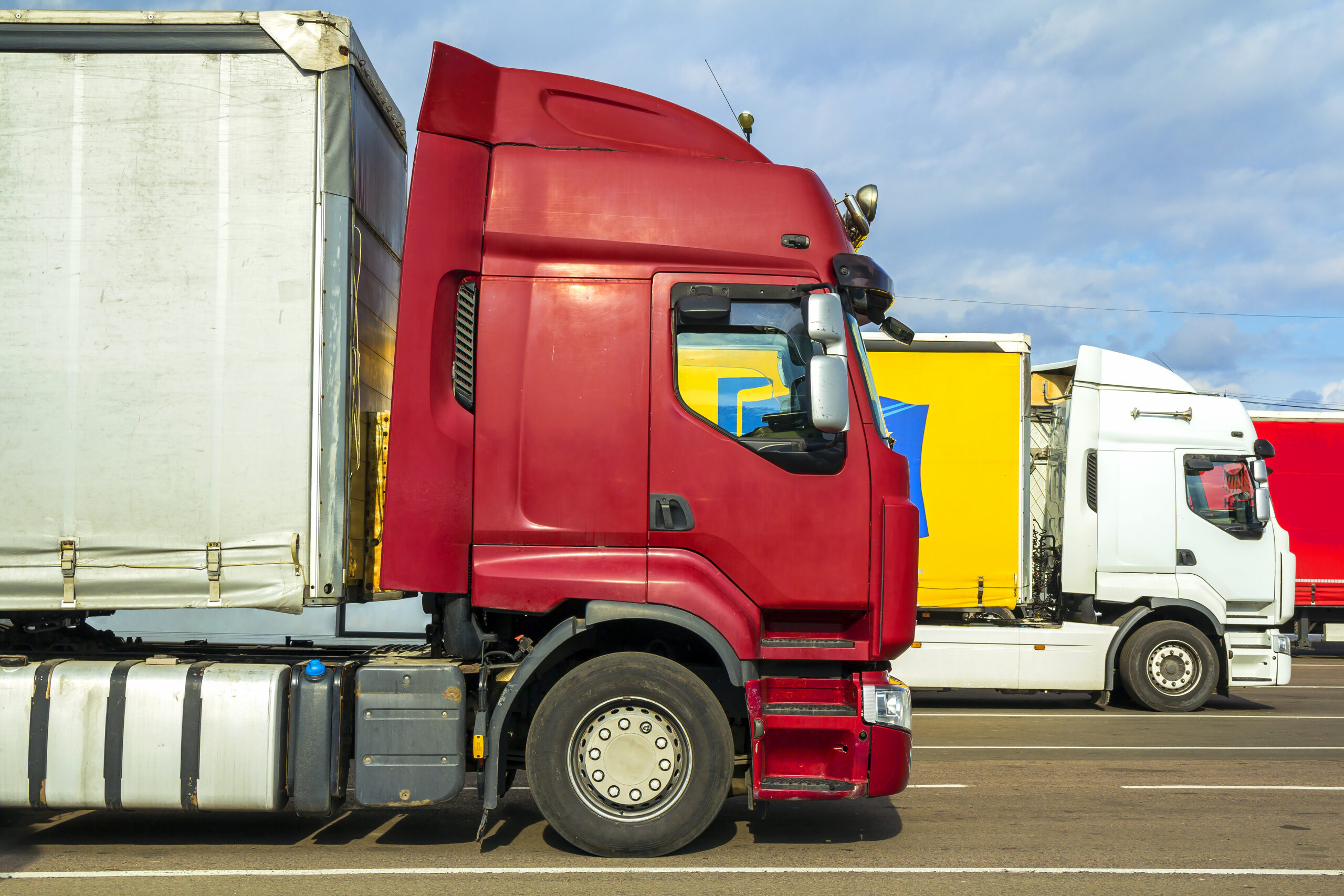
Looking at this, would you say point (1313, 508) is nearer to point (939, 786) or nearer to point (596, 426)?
point (939, 786)

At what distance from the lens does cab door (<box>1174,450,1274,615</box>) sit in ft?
35.6

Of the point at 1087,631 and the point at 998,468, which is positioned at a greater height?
the point at 998,468

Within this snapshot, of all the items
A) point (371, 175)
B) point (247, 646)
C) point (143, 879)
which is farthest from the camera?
point (247, 646)

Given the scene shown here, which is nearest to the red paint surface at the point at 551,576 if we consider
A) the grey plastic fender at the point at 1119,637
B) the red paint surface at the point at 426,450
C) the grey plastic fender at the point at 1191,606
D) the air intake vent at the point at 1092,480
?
the red paint surface at the point at 426,450

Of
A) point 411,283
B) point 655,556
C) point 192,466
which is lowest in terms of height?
point 655,556

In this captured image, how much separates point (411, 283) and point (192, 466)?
146 cm

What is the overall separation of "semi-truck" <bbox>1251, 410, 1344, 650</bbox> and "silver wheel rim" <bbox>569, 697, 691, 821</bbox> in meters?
13.7

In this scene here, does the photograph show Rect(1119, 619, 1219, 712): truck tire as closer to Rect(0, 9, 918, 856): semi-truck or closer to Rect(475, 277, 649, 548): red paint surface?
Rect(0, 9, 918, 856): semi-truck

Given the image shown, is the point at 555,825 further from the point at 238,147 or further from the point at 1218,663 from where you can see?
the point at 1218,663

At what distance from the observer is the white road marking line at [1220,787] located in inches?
285

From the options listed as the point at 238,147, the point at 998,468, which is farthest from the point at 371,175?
the point at 998,468

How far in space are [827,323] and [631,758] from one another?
7.72 ft

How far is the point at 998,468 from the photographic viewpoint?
10773 millimetres

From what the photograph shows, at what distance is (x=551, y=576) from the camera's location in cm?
521
